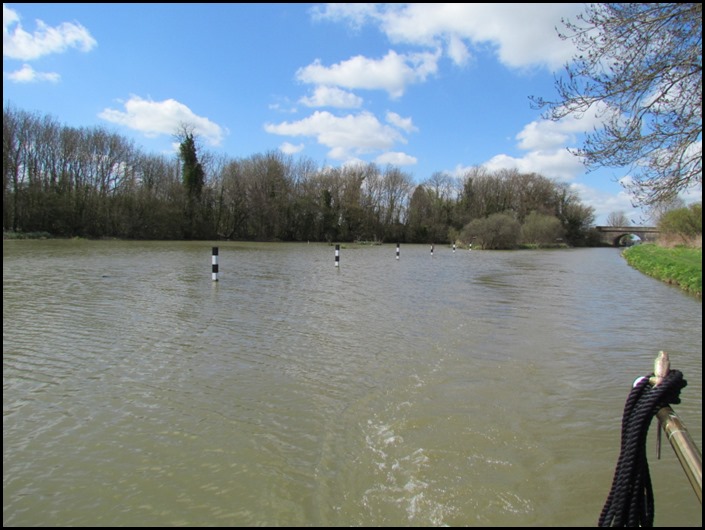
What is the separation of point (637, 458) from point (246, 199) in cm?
6206

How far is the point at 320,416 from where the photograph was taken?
4004 millimetres

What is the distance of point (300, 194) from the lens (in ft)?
213

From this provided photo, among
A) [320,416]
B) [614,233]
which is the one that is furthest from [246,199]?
[614,233]

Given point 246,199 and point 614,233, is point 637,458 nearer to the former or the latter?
point 246,199

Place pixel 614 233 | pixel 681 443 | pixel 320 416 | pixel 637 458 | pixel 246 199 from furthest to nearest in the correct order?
pixel 614 233 < pixel 246 199 < pixel 320 416 < pixel 637 458 < pixel 681 443

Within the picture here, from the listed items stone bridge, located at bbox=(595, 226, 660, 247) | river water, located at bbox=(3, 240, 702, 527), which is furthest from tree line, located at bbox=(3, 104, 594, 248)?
river water, located at bbox=(3, 240, 702, 527)

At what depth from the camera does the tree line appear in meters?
45.5

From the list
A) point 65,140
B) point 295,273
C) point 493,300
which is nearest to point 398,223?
point 65,140

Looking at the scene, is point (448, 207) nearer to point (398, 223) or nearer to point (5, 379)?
point (398, 223)

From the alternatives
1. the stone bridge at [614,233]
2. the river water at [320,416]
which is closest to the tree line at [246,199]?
the stone bridge at [614,233]

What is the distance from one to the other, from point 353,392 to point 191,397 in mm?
1578

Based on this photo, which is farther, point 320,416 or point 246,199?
point 246,199

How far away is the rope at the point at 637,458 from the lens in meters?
1.78

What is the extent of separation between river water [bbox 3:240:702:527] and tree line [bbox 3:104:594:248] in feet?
140
